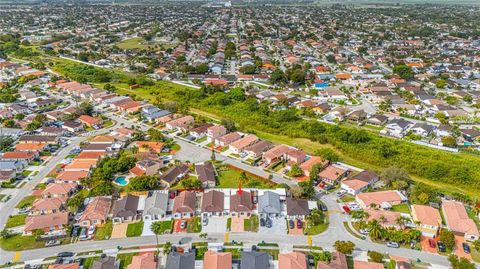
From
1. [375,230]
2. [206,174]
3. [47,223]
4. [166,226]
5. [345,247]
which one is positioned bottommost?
[166,226]

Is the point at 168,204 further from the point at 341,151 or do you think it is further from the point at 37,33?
the point at 37,33

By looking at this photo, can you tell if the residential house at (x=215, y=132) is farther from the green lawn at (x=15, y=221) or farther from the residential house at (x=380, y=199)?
the green lawn at (x=15, y=221)

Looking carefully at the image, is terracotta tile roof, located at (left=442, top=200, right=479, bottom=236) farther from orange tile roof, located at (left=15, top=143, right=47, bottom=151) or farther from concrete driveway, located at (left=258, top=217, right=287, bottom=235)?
orange tile roof, located at (left=15, top=143, right=47, bottom=151)

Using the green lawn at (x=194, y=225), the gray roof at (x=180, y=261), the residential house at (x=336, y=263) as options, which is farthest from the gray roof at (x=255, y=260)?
the green lawn at (x=194, y=225)

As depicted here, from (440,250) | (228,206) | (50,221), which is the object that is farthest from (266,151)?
(50,221)

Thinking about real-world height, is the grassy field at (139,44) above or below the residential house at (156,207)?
below

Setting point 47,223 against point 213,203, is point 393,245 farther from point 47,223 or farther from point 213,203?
point 47,223

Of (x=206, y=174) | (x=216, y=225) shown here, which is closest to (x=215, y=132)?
(x=206, y=174)
